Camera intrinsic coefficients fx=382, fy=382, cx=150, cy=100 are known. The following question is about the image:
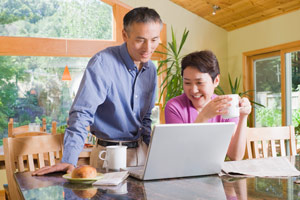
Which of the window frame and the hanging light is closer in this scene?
the window frame

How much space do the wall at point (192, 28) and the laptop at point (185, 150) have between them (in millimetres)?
5048

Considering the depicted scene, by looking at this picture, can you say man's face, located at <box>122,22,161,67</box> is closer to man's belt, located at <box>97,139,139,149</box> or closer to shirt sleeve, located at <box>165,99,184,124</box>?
shirt sleeve, located at <box>165,99,184,124</box>

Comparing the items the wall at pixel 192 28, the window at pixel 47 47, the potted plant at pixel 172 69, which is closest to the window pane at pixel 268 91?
the wall at pixel 192 28

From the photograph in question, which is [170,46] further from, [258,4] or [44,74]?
[44,74]

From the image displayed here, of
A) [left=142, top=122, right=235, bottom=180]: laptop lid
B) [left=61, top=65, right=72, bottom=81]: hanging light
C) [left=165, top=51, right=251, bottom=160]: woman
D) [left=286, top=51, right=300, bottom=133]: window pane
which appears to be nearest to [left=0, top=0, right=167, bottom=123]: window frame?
[left=61, top=65, right=72, bottom=81]: hanging light

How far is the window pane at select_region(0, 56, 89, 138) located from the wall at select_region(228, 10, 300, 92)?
251 cm

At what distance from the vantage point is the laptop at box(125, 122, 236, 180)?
1.25 m

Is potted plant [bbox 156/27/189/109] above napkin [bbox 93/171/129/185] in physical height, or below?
above

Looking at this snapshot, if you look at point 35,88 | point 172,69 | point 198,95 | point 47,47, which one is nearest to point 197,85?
point 198,95

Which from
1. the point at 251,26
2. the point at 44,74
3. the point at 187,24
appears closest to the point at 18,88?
the point at 44,74

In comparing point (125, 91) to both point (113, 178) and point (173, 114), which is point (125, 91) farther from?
point (113, 178)

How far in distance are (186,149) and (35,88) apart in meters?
4.93

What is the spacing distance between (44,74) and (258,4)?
332 centimetres

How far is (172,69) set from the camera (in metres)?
6.20
